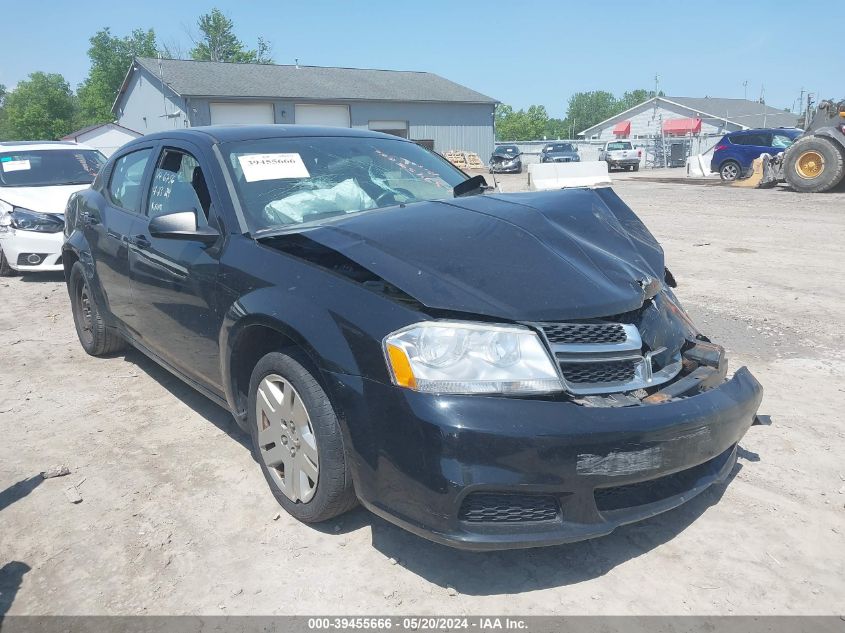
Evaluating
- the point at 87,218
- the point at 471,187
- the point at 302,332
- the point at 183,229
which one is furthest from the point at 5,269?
the point at 302,332

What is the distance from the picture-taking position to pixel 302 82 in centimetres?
3644

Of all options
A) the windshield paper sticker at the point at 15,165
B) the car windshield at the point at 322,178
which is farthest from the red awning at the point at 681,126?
the car windshield at the point at 322,178

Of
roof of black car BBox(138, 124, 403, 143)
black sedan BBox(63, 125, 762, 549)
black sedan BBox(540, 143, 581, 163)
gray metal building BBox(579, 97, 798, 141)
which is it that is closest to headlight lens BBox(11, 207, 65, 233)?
roof of black car BBox(138, 124, 403, 143)

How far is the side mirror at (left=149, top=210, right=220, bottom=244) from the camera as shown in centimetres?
306

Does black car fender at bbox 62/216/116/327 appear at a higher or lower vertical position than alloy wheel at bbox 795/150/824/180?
lower

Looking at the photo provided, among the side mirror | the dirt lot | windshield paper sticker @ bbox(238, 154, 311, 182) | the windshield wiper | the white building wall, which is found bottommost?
the dirt lot

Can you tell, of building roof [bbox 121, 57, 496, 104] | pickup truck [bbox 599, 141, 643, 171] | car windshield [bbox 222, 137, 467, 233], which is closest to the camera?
car windshield [bbox 222, 137, 467, 233]

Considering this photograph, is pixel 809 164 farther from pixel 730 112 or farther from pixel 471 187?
pixel 730 112

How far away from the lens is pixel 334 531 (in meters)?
2.77

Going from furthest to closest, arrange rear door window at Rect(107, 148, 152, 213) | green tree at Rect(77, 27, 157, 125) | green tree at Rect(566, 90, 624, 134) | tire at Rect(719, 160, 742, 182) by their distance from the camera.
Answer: green tree at Rect(566, 90, 624, 134) < green tree at Rect(77, 27, 157, 125) < tire at Rect(719, 160, 742, 182) < rear door window at Rect(107, 148, 152, 213)

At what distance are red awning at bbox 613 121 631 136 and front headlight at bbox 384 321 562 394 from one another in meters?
67.0

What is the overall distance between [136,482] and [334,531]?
45.9 inches

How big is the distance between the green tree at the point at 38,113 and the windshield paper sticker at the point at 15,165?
6196 centimetres

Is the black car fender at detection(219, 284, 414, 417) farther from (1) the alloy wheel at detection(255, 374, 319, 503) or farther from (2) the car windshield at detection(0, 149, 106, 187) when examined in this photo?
(2) the car windshield at detection(0, 149, 106, 187)
